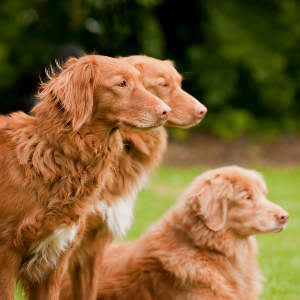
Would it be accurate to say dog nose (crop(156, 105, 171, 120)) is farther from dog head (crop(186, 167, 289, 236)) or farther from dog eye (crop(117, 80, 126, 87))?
dog head (crop(186, 167, 289, 236))

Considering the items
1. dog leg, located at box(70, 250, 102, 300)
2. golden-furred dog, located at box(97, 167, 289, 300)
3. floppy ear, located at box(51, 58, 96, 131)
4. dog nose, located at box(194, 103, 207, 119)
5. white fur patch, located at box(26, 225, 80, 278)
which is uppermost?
floppy ear, located at box(51, 58, 96, 131)

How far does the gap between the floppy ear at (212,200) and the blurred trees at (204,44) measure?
375 inches

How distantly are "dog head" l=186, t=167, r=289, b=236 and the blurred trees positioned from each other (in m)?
9.52

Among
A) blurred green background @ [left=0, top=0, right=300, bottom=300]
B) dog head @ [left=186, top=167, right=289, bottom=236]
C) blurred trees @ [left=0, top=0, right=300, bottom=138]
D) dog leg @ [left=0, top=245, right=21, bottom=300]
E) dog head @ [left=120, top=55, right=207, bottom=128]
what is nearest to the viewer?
dog leg @ [left=0, top=245, right=21, bottom=300]

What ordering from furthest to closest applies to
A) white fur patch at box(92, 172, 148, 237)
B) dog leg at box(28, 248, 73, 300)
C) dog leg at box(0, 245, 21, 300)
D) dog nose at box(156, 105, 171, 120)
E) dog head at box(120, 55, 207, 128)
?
1. dog head at box(120, 55, 207, 128)
2. white fur patch at box(92, 172, 148, 237)
3. dog leg at box(28, 248, 73, 300)
4. dog nose at box(156, 105, 171, 120)
5. dog leg at box(0, 245, 21, 300)

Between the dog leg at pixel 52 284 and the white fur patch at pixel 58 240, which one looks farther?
the dog leg at pixel 52 284

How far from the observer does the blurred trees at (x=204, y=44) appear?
14.0 metres

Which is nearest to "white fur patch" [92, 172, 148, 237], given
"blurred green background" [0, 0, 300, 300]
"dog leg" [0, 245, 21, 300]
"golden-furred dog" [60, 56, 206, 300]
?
"golden-furred dog" [60, 56, 206, 300]

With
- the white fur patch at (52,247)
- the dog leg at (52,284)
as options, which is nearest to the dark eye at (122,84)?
the white fur patch at (52,247)

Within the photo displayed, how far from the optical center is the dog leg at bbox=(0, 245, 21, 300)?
328cm

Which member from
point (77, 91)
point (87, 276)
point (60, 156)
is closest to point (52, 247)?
point (60, 156)

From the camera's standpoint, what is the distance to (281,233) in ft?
26.5

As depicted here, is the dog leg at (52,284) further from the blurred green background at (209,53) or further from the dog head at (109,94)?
the blurred green background at (209,53)

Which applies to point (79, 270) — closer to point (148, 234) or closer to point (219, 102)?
point (148, 234)
